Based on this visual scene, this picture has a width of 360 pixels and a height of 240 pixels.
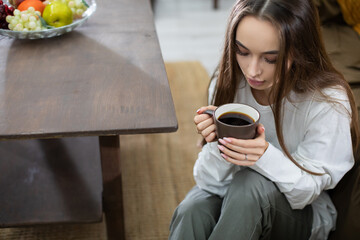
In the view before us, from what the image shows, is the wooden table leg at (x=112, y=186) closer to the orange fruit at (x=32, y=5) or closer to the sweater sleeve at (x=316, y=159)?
the sweater sleeve at (x=316, y=159)

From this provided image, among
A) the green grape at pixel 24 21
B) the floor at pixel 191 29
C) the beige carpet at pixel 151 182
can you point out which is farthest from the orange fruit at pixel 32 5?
the floor at pixel 191 29

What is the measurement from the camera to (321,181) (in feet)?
3.23

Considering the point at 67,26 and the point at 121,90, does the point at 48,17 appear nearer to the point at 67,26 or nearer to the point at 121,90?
the point at 67,26

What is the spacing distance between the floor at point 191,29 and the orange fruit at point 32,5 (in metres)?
1.30

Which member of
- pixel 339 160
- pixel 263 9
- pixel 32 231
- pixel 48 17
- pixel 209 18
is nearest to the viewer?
pixel 263 9

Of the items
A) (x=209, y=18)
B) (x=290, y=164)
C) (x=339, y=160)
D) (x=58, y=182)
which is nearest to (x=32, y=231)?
(x=58, y=182)

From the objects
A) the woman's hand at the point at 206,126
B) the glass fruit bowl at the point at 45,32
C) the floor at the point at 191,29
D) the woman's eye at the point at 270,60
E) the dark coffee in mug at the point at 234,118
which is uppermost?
the woman's eye at the point at 270,60

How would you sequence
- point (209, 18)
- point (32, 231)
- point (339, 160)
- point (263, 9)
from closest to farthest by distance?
point (263, 9)
point (339, 160)
point (32, 231)
point (209, 18)

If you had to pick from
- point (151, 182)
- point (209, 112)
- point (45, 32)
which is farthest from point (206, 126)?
point (151, 182)

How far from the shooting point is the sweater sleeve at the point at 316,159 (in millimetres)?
958

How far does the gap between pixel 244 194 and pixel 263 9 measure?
424 millimetres

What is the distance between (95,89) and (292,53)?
49 centimetres

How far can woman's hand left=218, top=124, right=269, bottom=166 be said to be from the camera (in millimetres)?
870

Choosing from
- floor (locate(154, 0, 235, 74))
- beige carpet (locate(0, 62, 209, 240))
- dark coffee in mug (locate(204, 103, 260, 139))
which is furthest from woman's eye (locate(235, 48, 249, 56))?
floor (locate(154, 0, 235, 74))
